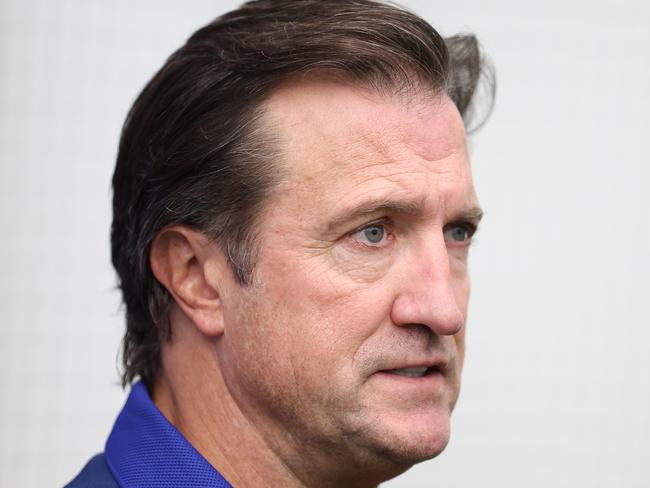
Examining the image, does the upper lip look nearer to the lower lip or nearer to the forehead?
the lower lip

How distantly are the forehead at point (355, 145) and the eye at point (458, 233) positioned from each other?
121 millimetres

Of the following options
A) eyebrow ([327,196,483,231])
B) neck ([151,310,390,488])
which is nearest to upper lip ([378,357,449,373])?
neck ([151,310,390,488])

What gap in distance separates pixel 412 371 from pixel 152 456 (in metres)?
0.71

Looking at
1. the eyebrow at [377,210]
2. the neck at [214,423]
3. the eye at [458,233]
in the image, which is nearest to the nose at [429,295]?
the eyebrow at [377,210]

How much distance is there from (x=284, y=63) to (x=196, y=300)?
67 cm

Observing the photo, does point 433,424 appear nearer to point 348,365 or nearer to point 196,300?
point 348,365

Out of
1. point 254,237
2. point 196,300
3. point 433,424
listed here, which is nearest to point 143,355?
point 196,300

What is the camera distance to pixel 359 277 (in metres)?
2.79

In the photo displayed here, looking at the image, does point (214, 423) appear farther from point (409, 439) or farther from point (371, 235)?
point (371, 235)

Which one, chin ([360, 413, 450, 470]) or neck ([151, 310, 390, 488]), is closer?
chin ([360, 413, 450, 470])

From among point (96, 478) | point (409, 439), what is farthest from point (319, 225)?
point (96, 478)

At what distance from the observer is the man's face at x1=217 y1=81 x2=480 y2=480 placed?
2.73 meters

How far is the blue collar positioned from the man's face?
0.19m

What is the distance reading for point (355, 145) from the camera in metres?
2.82
